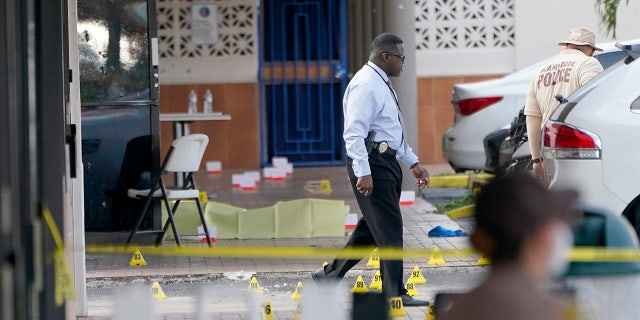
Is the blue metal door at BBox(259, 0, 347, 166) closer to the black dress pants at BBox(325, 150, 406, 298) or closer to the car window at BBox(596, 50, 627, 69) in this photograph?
the car window at BBox(596, 50, 627, 69)

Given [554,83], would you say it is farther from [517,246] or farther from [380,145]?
[517,246]

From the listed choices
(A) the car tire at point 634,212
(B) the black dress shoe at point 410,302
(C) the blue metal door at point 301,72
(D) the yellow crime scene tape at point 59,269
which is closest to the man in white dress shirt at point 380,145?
(B) the black dress shoe at point 410,302

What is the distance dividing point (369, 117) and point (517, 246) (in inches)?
178

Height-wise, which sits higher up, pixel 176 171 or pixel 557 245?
pixel 557 245

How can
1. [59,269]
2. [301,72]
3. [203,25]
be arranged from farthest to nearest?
1. [301,72]
2. [203,25]
3. [59,269]

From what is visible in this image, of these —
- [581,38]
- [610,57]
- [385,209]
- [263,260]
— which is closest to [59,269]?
[385,209]

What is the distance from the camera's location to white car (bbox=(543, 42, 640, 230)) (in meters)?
7.74

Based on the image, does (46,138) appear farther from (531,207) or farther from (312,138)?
(312,138)

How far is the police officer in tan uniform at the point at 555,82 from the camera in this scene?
913 cm

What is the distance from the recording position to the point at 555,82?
9234 millimetres

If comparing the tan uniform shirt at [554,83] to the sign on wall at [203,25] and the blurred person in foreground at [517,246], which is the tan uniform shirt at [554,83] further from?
the sign on wall at [203,25]

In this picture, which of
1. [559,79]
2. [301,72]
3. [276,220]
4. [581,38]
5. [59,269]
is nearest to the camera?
[59,269]

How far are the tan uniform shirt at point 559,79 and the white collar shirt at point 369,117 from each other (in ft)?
5.17

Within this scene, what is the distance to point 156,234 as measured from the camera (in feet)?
35.4
